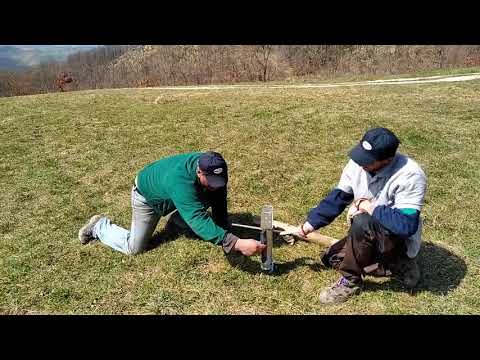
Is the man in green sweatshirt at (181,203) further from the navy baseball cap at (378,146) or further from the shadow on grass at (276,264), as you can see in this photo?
the navy baseball cap at (378,146)

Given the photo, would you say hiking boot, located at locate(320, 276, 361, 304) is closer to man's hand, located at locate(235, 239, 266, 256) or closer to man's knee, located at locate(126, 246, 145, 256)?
man's hand, located at locate(235, 239, 266, 256)

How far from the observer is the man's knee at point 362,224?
369 centimetres

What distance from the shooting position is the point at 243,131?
962cm

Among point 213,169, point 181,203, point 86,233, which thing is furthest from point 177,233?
point 213,169

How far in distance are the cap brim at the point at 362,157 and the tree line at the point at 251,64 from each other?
71.1ft

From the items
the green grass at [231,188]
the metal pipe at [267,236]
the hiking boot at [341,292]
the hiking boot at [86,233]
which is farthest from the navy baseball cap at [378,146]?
the hiking boot at [86,233]

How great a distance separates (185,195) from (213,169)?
40cm

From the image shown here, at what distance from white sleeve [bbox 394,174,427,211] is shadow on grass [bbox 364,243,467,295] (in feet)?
3.55

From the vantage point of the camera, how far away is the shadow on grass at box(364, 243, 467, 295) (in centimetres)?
429

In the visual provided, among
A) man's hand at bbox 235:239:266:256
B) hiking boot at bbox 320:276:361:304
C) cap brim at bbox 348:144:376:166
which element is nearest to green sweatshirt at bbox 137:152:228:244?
man's hand at bbox 235:239:266:256

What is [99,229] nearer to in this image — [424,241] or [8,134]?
[424,241]
